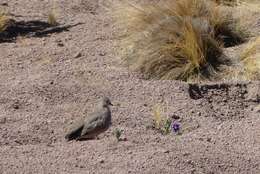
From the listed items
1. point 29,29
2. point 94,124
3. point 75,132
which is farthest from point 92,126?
point 29,29

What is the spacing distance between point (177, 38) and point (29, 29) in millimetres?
2278

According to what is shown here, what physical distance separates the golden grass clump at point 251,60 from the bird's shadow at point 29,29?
7.66 ft

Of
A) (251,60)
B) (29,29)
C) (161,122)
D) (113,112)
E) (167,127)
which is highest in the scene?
(167,127)

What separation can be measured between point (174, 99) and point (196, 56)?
1.05 metres

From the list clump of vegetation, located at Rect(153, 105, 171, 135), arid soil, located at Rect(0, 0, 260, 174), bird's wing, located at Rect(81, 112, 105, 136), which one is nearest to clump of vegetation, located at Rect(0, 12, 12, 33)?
arid soil, located at Rect(0, 0, 260, 174)

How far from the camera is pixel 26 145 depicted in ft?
21.2

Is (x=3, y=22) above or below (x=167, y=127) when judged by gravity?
below

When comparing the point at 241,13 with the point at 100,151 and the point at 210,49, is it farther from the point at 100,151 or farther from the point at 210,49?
the point at 100,151

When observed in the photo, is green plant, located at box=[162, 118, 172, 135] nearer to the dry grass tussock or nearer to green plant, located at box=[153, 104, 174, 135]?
green plant, located at box=[153, 104, 174, 135]

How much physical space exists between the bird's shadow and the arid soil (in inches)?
3.4

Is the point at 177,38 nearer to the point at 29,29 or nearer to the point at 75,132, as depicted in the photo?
the point at 29,29

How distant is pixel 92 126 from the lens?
628cm

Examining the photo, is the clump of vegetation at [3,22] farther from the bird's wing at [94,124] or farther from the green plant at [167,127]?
the bird's wing at [94,124]

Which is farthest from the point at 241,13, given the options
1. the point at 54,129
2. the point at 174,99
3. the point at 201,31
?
the point at 54,129
